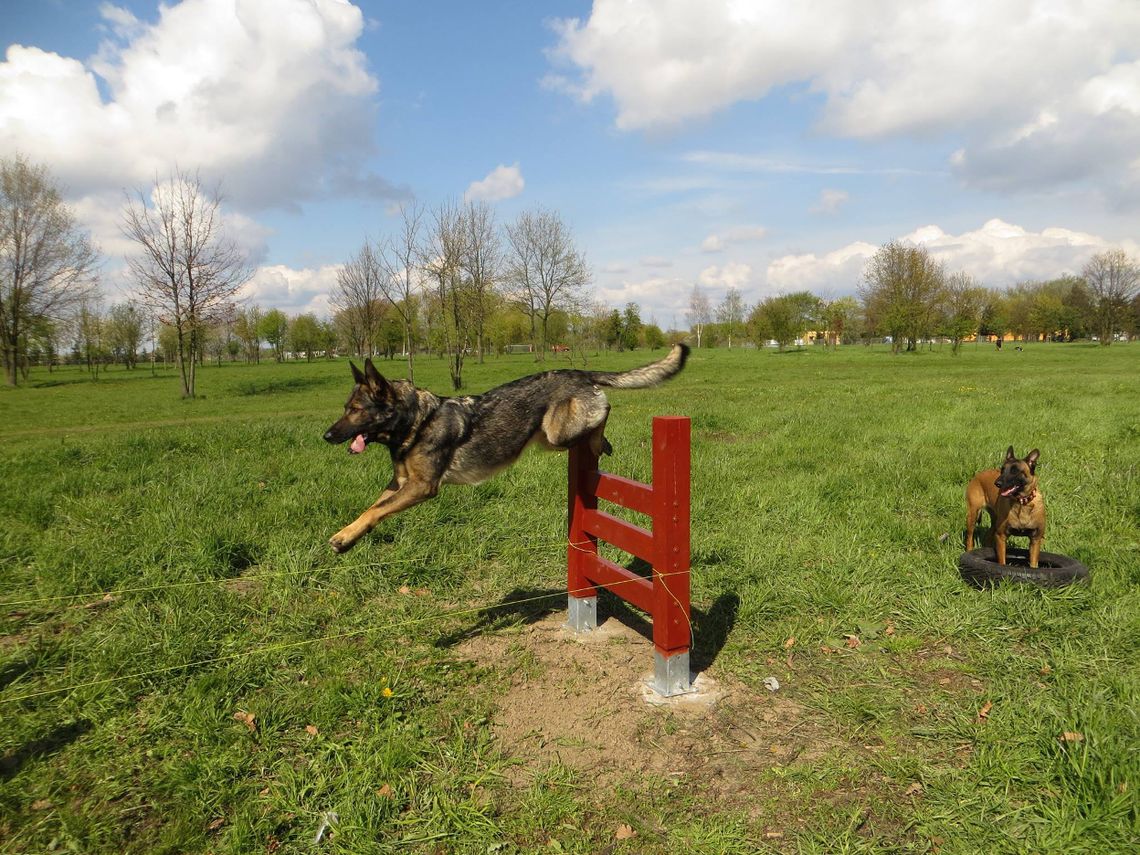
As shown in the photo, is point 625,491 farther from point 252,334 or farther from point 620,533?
point 252,334

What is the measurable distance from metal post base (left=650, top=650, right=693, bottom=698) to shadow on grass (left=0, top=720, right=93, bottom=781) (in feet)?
12.6

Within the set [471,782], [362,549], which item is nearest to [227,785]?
[471,782]

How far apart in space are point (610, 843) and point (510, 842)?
1.67ft

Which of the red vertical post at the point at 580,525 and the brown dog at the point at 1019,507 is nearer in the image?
the red vertical post at the point at 580,525

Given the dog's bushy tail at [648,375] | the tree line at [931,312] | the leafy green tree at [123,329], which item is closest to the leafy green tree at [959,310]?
the tree line at [931,312]

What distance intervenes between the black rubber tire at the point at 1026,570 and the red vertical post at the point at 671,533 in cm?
318

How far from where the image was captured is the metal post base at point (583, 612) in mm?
5621

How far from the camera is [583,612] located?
18.5 feet

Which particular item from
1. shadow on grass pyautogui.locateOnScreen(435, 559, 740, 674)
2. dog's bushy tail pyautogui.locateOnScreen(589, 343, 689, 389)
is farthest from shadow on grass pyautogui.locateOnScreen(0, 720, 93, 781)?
dog's bushy tail pyautogui.locateOnScreen(589, 343, 689, 389)

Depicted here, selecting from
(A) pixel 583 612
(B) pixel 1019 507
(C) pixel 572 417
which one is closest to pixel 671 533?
(C) pixel 572 417

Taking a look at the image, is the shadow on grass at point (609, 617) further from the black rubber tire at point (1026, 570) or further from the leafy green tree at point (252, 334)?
the leafy green tree at point (252, 334)

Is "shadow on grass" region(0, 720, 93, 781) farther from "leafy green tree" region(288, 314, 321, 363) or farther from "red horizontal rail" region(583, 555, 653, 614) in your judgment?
"leafy green tree" region(288, 314, 321, 363)

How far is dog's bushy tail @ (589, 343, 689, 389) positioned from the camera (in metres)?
4.97

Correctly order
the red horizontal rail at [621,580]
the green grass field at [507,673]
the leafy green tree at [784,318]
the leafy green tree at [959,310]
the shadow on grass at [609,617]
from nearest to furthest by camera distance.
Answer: the green grass field at [507,673] < the red horizontal rail at [621,580] < the shadow on grass at [609,617] < the leafy green tree at [959,310] < the leafy green tree at [784,318]
